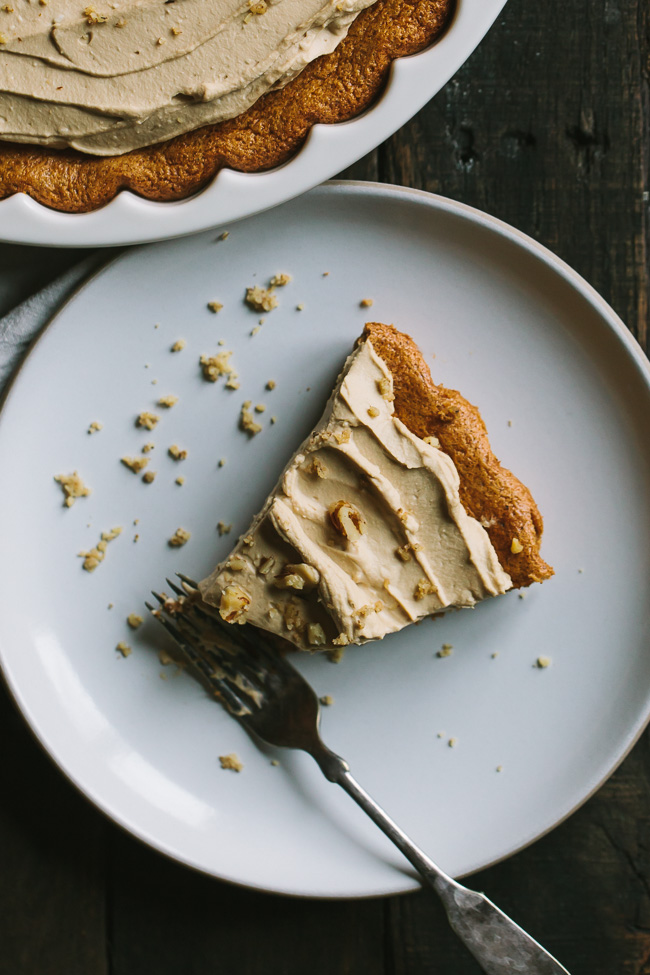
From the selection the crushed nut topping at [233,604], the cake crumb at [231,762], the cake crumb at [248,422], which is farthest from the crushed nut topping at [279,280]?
the cake crumb at [231,762]

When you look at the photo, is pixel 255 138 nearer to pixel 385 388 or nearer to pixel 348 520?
pixel 385 388

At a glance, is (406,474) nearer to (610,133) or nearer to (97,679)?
(97,679)

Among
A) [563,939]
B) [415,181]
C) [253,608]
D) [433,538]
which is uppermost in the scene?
[415,181]

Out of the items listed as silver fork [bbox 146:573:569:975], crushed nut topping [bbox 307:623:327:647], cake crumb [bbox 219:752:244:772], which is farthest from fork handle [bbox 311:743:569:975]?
crushed nut topping [bbox 307:623:327:647]

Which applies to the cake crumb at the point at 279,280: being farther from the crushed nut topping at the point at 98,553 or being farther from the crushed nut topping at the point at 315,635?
the crushed nut topping at the point at 315,635

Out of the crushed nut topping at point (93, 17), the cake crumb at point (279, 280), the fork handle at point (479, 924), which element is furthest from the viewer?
the cake crumb at point (279, 280)

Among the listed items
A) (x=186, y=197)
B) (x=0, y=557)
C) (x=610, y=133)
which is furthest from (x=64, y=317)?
(x=610, y=133)
